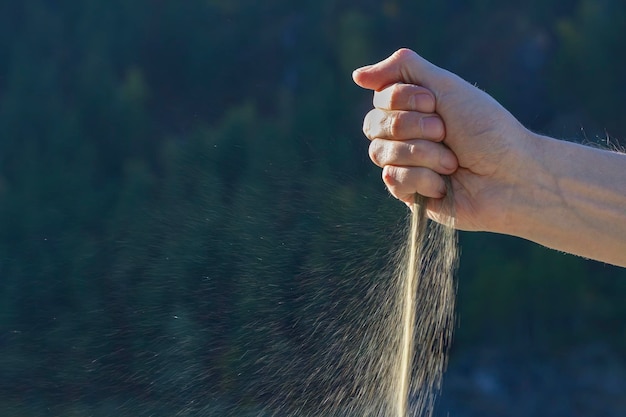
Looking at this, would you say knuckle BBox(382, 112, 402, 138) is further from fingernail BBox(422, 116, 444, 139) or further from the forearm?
the forearm

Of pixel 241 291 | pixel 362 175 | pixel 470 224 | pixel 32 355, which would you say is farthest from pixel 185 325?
pixel 470 224

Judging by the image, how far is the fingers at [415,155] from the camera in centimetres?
157

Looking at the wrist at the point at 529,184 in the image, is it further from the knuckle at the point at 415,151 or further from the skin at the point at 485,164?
the knuckle at the point at 415,151

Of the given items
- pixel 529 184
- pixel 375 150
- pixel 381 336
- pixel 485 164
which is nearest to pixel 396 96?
pixel 375 150

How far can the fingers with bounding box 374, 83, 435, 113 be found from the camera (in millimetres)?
1560

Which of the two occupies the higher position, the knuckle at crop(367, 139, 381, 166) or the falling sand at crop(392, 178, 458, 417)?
the knuckle at crop(367, 139, 381, 166)

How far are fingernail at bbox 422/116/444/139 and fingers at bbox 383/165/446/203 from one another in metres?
0.07

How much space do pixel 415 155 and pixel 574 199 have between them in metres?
0.40

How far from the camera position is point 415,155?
1.57 m

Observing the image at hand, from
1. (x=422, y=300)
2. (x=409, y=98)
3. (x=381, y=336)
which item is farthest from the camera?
(x=381, y=336)

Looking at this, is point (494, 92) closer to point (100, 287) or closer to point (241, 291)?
point (241, 291)

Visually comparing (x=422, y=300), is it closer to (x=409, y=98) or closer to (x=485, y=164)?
(x=485, y=164)

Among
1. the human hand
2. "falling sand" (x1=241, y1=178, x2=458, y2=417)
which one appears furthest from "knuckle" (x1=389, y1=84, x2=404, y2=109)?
"falling sand" (x1=241, y1=178, x2=458, y2=417)

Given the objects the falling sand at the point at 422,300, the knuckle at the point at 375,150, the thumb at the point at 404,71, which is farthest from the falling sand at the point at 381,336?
the thumb at the point at 404,71
